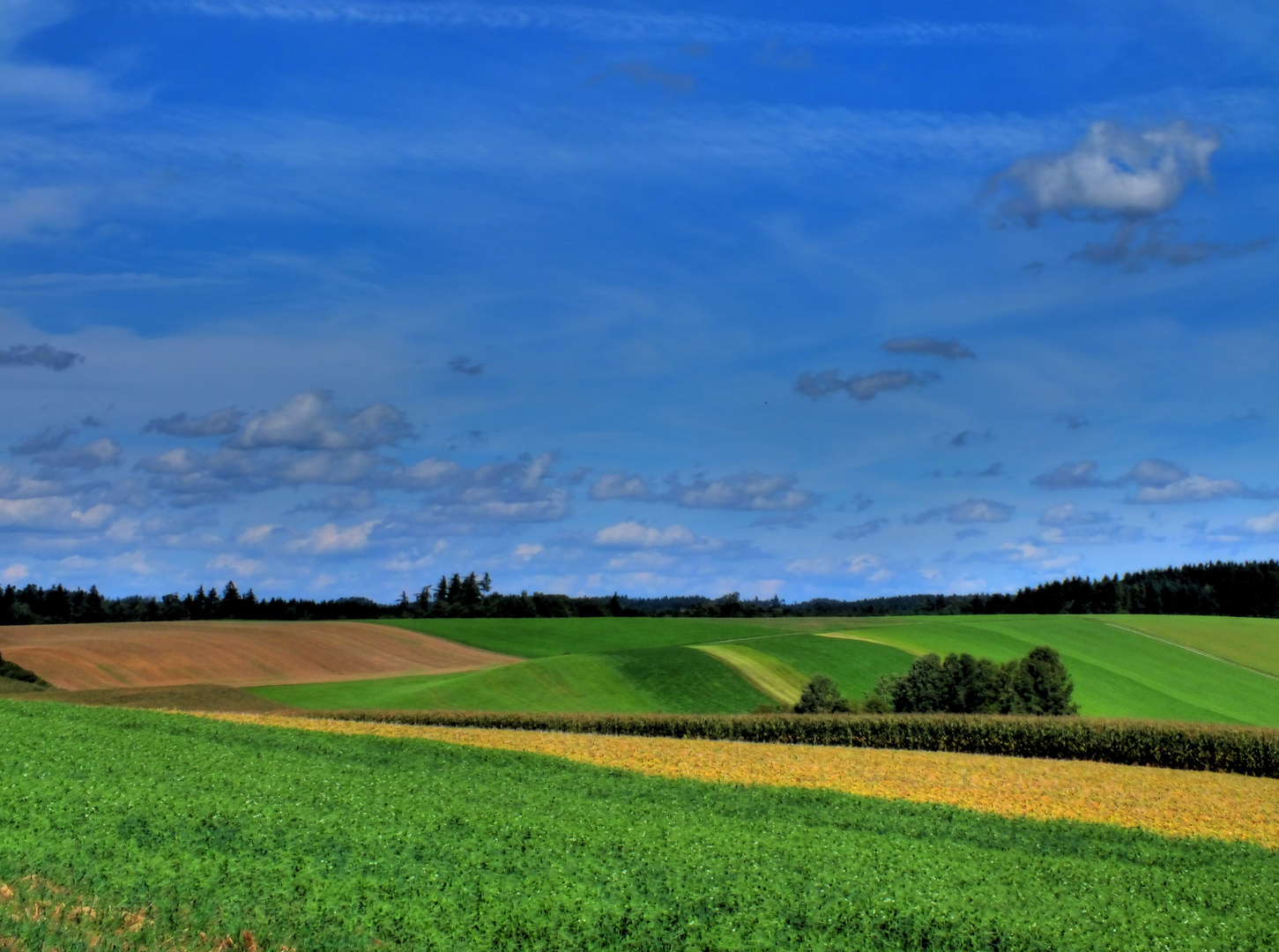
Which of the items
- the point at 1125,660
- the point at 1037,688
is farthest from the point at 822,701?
the point at 1125,660

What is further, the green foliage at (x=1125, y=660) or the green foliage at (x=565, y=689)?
the green foliage at (x=1125, y=660)

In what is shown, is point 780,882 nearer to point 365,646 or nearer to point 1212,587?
point 365,646

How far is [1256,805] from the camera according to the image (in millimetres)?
29672

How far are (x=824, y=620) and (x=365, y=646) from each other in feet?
170

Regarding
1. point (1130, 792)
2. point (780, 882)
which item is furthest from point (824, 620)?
point (780, 882)

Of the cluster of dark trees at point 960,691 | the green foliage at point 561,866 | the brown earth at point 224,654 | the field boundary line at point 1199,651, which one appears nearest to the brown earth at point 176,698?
the brown earth at point 224,654

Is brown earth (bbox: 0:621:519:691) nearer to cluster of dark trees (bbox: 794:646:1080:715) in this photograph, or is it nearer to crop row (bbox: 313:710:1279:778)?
crop row (bbox: 313:710:1279:778)

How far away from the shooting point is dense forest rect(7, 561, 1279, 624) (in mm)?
118875

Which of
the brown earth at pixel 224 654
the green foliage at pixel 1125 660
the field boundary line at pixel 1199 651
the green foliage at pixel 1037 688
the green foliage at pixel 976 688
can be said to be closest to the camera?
the green foliage at pixel 976 688

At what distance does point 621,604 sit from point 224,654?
246 feet

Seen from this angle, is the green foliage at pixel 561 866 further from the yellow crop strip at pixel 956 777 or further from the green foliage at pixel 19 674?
the green foliage at pixel 19 674

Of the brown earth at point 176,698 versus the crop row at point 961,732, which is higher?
the brown earth at point 176,698

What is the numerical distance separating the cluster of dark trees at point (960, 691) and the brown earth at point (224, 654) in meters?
30.7

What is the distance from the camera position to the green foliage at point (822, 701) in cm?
4791
